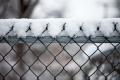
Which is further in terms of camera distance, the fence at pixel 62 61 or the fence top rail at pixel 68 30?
the fence at pixel 62 61

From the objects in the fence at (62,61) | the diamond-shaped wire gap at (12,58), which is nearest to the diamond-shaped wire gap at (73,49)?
the fence at (62,61)

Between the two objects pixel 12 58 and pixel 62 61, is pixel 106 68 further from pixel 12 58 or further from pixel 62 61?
pixel 12 58

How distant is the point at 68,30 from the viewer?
1287 millimetres

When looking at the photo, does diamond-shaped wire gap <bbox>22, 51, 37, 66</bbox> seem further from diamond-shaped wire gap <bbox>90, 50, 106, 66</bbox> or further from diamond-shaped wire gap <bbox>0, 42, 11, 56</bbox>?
diamond-shaped wire gap <bbox>90, 50, 106, 66</bbox>

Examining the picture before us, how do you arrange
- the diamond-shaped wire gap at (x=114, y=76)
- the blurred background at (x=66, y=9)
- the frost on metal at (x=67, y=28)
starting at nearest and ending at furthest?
the frost on metal at (x=67, y=28) → the diamond-shaped wire gap at (x=114, y=76) → the blurred background at (x=66, y=9)

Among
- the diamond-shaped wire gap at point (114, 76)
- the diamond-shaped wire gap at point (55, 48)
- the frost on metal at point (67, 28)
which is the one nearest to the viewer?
the frost on metal at point (67, 28)

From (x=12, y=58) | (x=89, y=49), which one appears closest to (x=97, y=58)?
(x=89, y=49)

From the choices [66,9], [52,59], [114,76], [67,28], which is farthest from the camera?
[66,9]

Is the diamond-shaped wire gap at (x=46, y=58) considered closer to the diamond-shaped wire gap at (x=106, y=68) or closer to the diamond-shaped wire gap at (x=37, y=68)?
the diamond-shaped wire gap at (x=37, y=68)

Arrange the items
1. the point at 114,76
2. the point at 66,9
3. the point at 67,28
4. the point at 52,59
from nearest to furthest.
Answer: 1. the point at 67,28
2. the point at 114,76
3. the point at 52,59
4. the point at 66,9

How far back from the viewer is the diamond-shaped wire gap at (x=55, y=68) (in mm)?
1522

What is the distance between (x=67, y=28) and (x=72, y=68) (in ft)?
1.09

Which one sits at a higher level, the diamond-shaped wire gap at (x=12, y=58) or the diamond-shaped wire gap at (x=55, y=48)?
the diamond-shaped wire gap at (x=55, y=48)

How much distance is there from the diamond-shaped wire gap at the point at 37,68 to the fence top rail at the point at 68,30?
0.86ft
